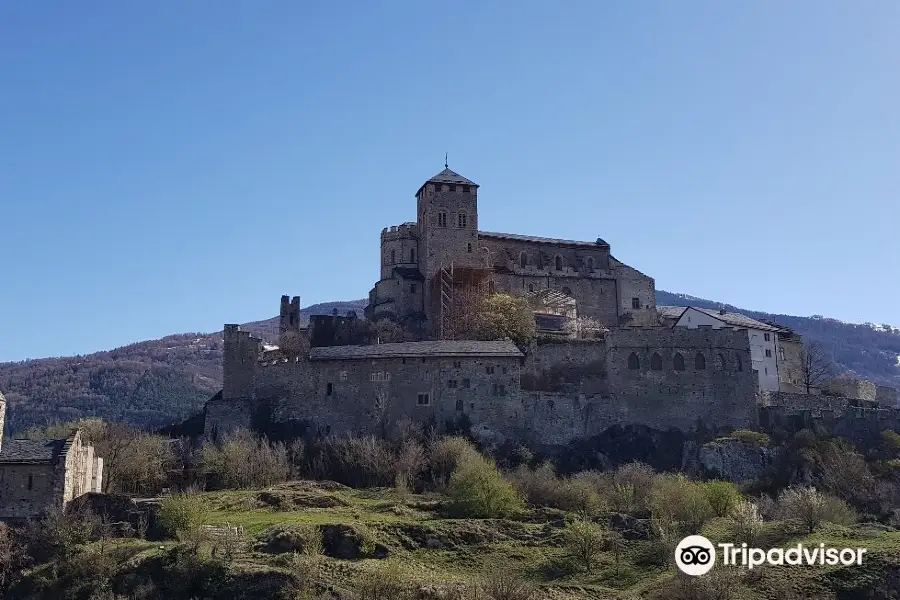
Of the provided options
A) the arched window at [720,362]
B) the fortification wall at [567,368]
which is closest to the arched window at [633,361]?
the fortification wall at [567,368]

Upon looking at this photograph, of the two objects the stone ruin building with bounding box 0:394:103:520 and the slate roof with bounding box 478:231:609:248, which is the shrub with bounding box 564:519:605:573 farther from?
the slate roof with bounding box 478:231:609:248

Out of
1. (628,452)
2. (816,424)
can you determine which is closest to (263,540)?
(628,452)

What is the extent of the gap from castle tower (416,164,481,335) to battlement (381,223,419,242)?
0.65 meters

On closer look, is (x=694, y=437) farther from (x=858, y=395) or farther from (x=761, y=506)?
(x=858, y=395)

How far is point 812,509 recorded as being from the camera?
4647cm

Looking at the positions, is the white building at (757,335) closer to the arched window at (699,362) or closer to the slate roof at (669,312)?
the arched window at (699,362)

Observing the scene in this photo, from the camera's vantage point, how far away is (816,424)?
68438 mm

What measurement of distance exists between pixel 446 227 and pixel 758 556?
5074cm

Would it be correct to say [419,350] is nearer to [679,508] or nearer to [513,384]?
[513,384]

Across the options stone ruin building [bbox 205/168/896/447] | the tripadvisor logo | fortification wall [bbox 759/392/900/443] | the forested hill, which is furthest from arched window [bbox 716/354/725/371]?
the forested hill

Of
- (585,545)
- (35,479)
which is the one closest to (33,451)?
(35,479)

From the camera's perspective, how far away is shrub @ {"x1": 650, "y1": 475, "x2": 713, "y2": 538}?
47656mm

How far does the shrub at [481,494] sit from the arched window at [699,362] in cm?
2017

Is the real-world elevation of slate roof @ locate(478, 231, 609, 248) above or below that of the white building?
above
